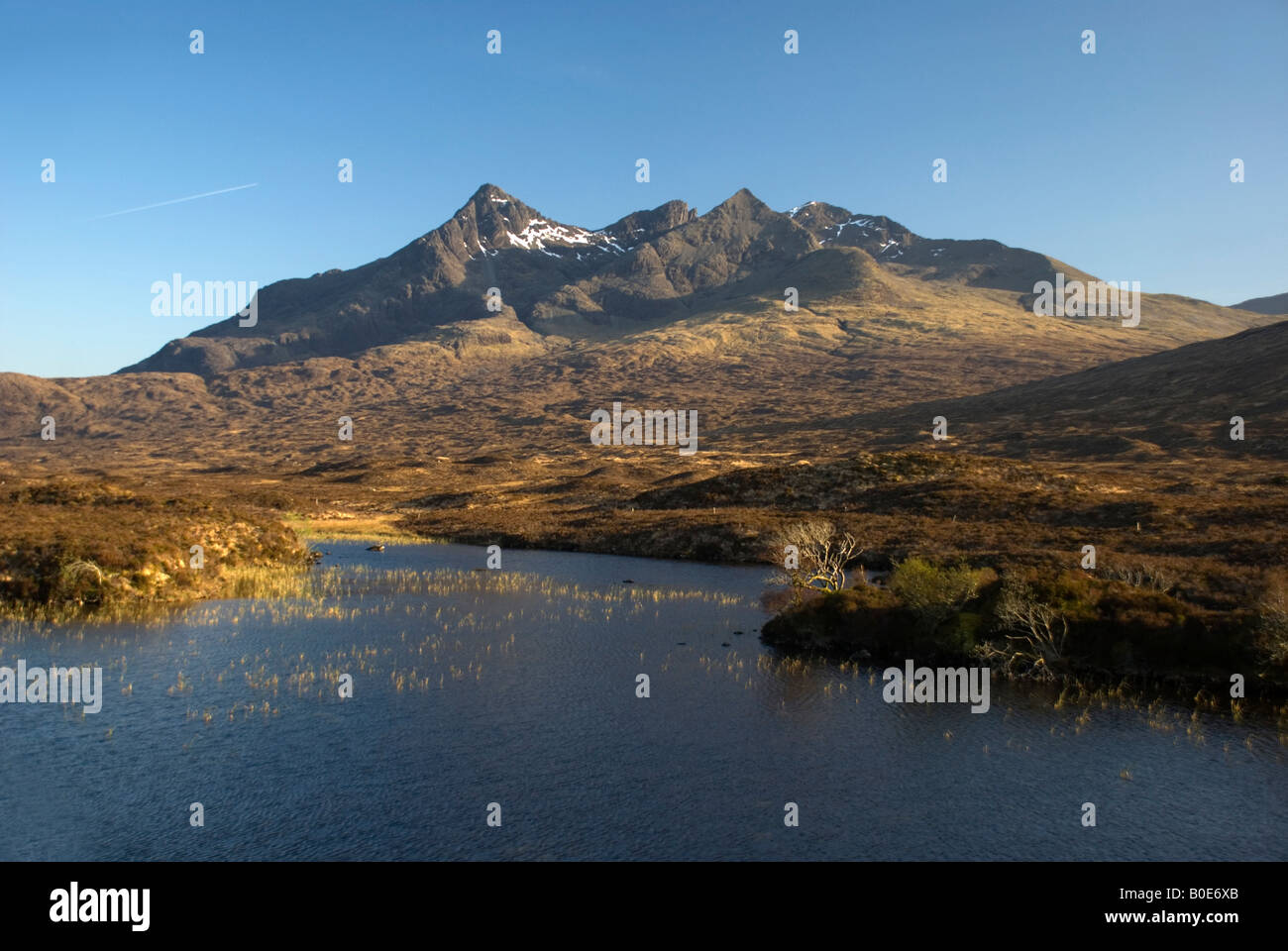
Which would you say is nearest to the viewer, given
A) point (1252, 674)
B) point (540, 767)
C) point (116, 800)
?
point (116, 800)

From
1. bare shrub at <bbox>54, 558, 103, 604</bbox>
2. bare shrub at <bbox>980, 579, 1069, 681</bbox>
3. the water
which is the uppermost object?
bare shrub at <bbox>54, 558, 103, 604</bbox>

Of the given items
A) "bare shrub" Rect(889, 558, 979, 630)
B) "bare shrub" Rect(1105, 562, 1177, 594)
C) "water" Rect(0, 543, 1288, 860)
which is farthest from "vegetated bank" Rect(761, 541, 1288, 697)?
"water" Rect(0, 543, 1288, 860)

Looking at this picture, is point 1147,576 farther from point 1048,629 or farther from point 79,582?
point 79,582

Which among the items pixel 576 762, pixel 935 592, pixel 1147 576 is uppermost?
pixel 935 592

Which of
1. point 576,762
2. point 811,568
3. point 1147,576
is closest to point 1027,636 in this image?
point 1147,576

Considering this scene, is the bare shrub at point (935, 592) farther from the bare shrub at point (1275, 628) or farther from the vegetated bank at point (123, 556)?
the vegetated bank at point (123, 556)

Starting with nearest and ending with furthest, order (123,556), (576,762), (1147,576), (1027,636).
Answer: (576,762) → (1027,636) → (1147,576) → (123,556)

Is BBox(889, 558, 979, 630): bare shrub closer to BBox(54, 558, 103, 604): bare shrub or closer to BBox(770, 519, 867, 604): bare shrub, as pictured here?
BBox(770, 519, 867, 604): bare shrub

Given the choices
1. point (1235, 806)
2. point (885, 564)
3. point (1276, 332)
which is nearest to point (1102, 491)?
point (885, 564)
